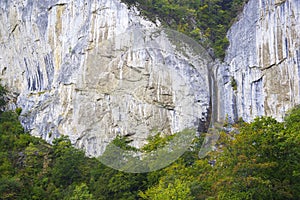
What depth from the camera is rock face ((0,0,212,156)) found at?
23.5 metres

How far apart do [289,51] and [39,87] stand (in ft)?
47.4

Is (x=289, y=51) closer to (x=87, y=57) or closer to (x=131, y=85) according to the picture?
(x=131, y=85)

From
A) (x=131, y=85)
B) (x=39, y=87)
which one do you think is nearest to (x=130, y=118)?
(x=131, y=85)

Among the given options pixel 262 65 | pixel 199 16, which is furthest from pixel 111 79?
pixel 199 16

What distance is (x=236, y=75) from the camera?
75.4 ft

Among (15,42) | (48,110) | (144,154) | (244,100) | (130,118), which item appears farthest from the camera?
(15,42)

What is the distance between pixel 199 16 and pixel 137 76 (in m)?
7.61

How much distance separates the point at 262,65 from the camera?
21172mm

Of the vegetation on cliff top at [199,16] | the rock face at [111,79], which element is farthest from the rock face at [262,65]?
the vegetation on cliff top at [199,16]

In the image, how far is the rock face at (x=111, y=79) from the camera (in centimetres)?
2350

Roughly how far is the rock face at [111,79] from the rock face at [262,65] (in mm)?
1473

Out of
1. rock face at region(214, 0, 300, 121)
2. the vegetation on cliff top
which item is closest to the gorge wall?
rock face at region(214, 0, 300, 121)

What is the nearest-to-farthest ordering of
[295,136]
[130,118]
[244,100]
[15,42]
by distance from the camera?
[295,136] < [244,100] < [130,118] < [15,42]

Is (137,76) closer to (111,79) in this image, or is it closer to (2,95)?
(111,79)
